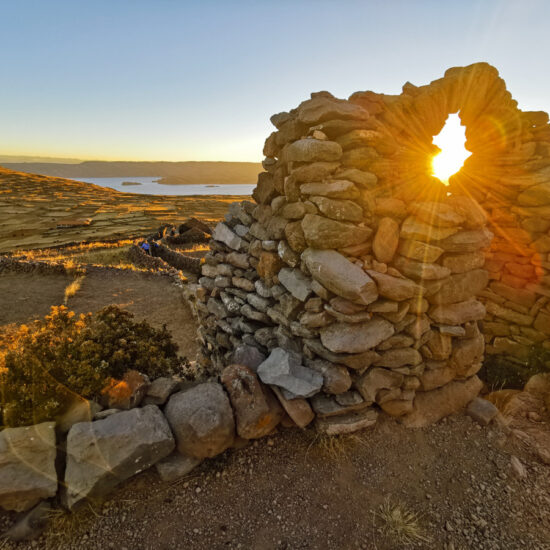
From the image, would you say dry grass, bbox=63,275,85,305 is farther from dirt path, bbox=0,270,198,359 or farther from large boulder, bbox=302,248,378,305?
large boulder, bbox=302,248,378,305

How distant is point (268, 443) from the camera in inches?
162

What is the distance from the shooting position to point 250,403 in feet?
12.5

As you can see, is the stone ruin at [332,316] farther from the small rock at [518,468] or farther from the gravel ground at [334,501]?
the small rock at [518,468]

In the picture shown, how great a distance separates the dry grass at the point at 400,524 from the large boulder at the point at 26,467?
3375mm

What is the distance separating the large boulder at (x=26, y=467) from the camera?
9.44 feet

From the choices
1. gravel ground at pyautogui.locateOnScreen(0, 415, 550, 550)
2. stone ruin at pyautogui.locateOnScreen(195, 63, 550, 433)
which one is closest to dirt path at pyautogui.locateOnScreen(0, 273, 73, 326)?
stone ruin at pyautogui.locateOnScreen(195, 63, 550, 433)

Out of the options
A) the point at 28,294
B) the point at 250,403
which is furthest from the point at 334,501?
the point at 28,294

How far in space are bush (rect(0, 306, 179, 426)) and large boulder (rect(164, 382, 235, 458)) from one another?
92 cm

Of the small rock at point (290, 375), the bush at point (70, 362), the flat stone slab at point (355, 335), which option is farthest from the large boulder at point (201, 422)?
the flat stone slab at point (355, 335)

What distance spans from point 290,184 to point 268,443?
3.58 m

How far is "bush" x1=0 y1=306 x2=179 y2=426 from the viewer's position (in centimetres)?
331

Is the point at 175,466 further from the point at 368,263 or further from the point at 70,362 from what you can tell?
the point at 368,263

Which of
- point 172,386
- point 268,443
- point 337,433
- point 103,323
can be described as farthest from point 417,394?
point 103,323

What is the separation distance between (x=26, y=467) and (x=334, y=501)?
124 inches
